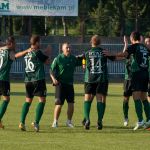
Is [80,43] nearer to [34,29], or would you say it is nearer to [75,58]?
[34,29]

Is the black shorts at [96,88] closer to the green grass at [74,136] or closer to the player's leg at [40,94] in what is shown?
the green grass at [74,136]

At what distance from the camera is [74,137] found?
1561cm

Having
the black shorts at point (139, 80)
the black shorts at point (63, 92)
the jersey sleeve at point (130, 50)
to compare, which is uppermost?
the jersey sleeve at point (130, 50)

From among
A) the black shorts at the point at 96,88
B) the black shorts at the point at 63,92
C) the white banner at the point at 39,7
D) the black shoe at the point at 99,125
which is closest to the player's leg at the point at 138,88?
the black shorts at the point at 96,88

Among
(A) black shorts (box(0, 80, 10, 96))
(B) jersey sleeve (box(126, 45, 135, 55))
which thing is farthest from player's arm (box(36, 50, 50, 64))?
(B) jersey sleeve (box(126, 45, 135, 55))

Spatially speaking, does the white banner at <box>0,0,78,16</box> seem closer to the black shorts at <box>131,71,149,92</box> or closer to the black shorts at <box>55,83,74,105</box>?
the black shorts at <box>55,83,74,105</box>

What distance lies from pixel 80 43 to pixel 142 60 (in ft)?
99.0

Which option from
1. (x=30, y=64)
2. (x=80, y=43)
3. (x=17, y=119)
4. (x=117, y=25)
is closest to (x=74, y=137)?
(x=30, y=64)

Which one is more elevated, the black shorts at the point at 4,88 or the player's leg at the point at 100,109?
the black shorts at the point at 4,88

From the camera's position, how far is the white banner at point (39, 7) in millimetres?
47312

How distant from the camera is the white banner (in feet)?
155

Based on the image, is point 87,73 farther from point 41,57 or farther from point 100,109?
point 41,57

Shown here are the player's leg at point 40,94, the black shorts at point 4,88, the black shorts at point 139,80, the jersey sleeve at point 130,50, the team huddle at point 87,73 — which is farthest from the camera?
the black shorts at point 4,88

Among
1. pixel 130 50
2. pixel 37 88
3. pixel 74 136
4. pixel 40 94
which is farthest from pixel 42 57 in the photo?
pixel 74 136
